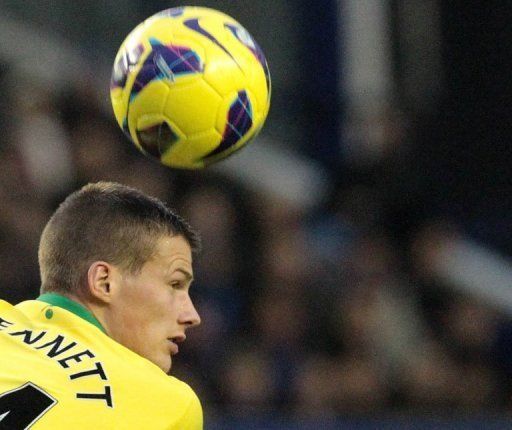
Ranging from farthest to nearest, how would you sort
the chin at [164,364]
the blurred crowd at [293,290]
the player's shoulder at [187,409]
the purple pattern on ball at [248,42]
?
the blurred crowd at [293,290] < the purple pattern on ball at [248,42] < the chin at [164,364] < the player's shoulder at [187,409]

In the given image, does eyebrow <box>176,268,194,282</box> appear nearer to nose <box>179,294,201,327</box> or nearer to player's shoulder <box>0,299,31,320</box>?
nose <box>179,294,201,327</box>

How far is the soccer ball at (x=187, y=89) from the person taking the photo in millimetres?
5172

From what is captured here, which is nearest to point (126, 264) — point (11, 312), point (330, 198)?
point (11, 312)

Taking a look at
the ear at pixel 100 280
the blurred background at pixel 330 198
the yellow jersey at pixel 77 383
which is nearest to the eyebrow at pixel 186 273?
the ear at pixel 100 280

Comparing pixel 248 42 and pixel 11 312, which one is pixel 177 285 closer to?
pixel 11 312

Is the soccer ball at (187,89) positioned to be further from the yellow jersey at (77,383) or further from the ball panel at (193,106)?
the yellow jersey at (77,383)

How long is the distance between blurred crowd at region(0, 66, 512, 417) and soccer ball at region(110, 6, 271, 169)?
3.31 meters

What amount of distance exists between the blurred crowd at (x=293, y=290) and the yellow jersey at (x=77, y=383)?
3962 millimetres

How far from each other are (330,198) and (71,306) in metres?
5.88

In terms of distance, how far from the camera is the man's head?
4715 mm

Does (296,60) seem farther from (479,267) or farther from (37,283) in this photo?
(37,283)

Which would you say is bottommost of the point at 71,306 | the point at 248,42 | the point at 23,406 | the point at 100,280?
the point at 23,406

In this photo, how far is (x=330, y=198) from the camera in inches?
408

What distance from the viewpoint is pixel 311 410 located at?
8477mm
